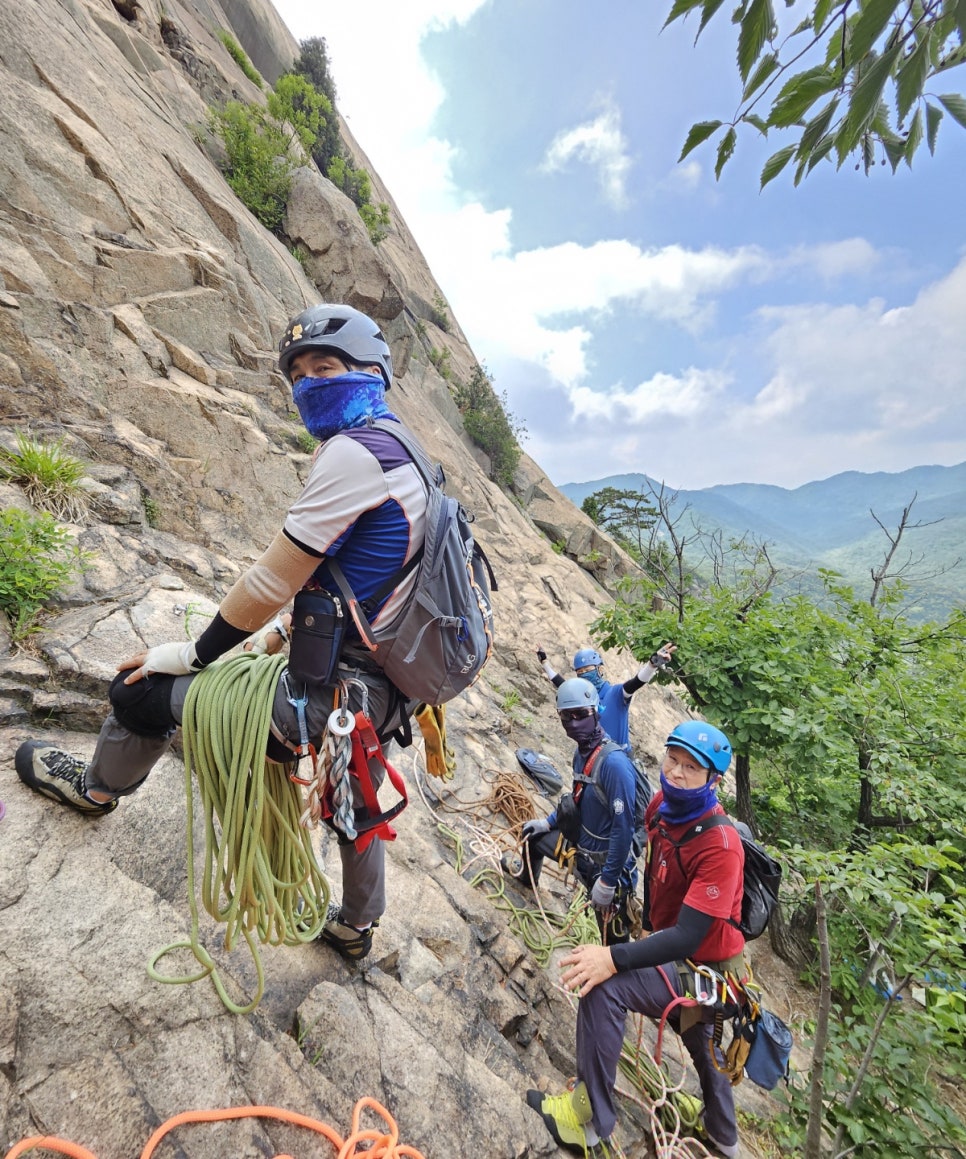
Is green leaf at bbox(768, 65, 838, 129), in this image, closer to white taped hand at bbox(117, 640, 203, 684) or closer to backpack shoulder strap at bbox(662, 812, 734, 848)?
white taped hand at bbox(117, 640, 203, 684)

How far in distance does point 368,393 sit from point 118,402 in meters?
5.03

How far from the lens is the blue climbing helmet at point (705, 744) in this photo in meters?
2.77

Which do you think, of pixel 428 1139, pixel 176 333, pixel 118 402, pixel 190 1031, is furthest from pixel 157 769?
pixel 176 333

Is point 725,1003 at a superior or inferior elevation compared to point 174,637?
inferior

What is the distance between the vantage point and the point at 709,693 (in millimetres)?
5738

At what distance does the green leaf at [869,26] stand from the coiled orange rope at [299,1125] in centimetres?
274

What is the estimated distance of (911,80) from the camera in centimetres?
100

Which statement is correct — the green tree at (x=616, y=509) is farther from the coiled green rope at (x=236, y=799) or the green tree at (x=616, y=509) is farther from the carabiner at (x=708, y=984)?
the coiled green rope at (x=236, y=799)

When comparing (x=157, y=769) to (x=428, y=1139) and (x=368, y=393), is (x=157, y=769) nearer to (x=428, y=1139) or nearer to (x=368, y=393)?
(x=428, y=1139)

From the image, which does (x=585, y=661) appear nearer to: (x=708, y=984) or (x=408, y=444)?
(x=708, y=984)

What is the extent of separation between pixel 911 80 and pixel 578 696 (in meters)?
3.55

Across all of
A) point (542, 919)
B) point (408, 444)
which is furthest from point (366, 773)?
point (542, 919)

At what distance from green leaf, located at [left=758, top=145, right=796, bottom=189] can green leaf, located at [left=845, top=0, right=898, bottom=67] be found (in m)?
0.40

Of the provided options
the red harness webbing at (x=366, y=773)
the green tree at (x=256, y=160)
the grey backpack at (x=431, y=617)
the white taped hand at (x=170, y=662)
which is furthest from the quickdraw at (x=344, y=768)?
the green tree at (x=256, y=160)
